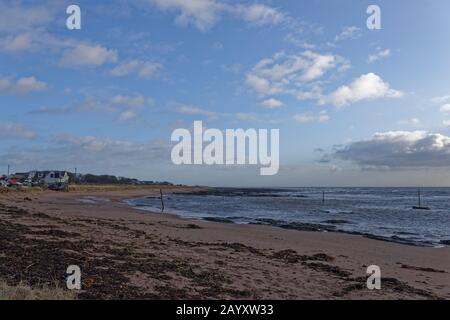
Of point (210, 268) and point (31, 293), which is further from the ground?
point (31, 293)

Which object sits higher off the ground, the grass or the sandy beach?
the grass

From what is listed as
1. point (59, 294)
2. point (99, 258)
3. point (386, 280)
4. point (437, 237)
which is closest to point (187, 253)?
point (99, 258)

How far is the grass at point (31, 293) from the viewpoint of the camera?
6.48 m

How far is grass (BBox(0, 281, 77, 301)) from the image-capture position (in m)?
6.48

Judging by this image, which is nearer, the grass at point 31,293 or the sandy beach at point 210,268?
the grass at point 31,293

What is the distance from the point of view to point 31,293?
6750mm

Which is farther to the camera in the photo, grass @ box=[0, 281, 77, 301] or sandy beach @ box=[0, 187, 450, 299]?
sandy beach @ box=[0, 187, 450, 299]

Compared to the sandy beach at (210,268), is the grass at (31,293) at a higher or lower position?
higher

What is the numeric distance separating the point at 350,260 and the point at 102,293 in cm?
987

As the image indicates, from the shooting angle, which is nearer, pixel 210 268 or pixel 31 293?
pixel 31 293

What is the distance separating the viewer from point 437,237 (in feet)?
79.2
